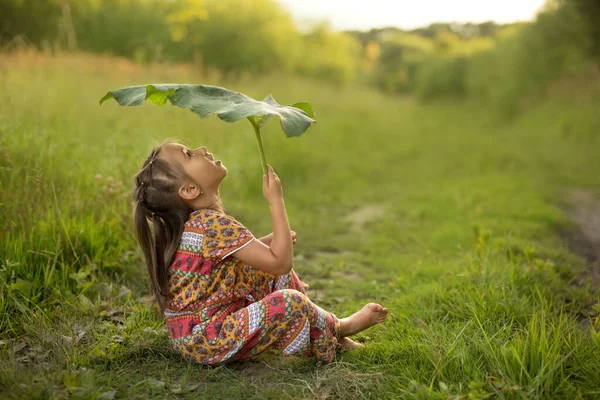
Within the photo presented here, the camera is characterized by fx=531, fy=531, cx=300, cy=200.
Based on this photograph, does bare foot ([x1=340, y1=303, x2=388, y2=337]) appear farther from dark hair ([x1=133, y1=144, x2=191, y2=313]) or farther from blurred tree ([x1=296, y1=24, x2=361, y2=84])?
blurred tree ([x1=296, y1=24, x2=361, y2=84])

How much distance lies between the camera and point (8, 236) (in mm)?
3018

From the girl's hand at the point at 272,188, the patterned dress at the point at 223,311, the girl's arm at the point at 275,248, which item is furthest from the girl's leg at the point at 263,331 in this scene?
the girl's hand at the point at 272,188

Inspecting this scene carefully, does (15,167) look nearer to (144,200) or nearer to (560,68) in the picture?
(144,200)

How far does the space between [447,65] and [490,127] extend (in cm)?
801

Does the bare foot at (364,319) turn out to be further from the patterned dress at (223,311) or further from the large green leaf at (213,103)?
the large green leaf at (213,103)

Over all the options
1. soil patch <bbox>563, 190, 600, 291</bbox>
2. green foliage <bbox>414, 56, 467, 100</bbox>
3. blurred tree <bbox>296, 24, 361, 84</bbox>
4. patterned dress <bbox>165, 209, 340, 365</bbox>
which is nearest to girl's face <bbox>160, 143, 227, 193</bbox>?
patterned dress <bbox>165, 209, 340, 365</bbox>

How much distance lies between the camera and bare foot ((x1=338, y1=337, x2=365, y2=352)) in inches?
103

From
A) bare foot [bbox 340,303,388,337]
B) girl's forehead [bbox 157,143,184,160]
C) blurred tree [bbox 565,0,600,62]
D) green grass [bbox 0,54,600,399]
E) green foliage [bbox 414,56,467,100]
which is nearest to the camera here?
green grass [bbox 0,54,600,399]

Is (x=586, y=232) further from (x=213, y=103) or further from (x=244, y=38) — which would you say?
(x=244, y=38)

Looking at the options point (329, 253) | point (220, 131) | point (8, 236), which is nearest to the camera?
point (8, 236)

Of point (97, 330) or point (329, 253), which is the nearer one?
point (97, 330)

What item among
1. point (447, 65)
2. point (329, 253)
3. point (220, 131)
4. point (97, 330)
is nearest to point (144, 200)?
point (97, 330)

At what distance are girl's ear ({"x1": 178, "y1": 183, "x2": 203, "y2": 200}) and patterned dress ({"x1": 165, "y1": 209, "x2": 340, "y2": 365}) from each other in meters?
0.08

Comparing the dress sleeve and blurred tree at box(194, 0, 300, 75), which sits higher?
blurred tree at box(194, 0, 300, 75)
